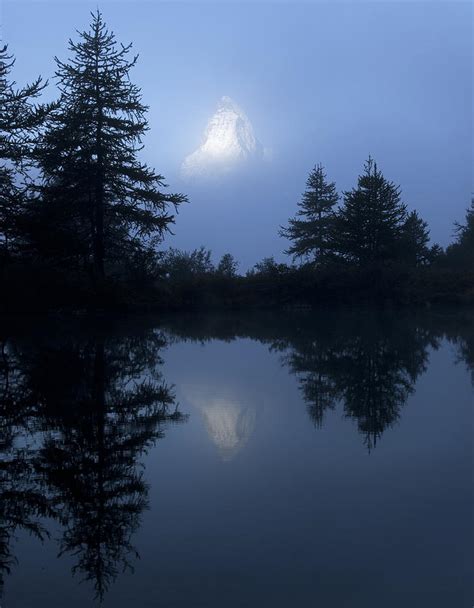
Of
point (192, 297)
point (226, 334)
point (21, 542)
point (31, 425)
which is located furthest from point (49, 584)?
point (192, 297)

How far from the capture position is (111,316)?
23844 millimetres

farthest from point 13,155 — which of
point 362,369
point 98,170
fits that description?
point 362,369

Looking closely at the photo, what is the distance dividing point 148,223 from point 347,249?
1677 cm

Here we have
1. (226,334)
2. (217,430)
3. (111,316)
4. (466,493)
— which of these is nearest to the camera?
(466,493)

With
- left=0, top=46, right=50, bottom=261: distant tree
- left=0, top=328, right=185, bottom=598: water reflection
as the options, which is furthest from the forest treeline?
left=0, top=328, right=185, bottom=598: water reflection

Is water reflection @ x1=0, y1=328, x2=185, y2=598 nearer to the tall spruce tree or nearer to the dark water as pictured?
the dark water

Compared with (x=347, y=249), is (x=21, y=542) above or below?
below

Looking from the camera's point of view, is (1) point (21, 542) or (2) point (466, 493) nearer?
(1) point (21, 542)

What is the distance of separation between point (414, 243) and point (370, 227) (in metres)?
4.05

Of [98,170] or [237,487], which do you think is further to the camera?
[98,170]

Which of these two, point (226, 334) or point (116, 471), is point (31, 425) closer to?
point (116, 471)

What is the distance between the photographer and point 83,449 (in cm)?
567

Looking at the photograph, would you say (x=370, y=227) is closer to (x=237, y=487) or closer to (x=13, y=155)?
(x=13, y=155)

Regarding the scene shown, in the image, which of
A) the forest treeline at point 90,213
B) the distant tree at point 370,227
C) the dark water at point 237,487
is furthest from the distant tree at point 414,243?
the dark water at point 237,487
